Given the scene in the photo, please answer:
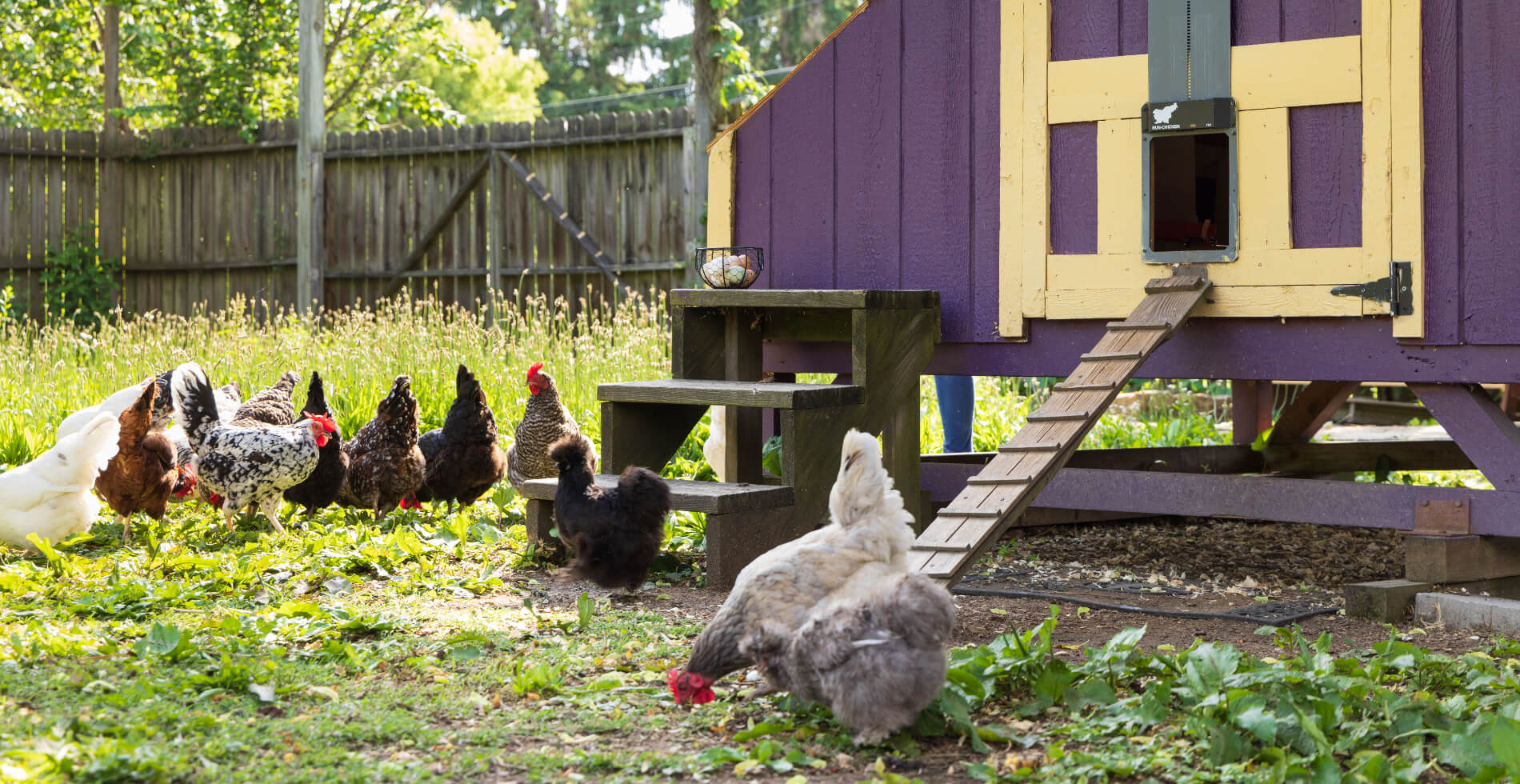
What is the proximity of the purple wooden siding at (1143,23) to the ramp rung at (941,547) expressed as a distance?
238 centimetres

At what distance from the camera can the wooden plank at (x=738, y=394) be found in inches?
198

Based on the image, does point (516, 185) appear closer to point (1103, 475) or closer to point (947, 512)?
point (1103, 475)

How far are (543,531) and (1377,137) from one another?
3.42 metres

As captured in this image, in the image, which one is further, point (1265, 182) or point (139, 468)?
point (139, 468)

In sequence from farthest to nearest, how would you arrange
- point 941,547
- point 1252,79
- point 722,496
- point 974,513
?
point 1252,79 < point 722,496 < point 974,513 < point 941,547

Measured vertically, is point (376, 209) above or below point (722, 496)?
above

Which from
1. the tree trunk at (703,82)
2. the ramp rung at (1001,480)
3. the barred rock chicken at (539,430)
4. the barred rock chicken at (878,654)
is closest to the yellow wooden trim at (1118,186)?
the ramp rung at (1001,480)

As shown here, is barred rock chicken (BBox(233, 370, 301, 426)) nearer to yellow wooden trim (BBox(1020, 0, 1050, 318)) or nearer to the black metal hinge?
yellow wooden trim (BBox(1020, 0, 1050, 318))

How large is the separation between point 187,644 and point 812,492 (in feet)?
7.67

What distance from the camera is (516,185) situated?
1188 centimetres

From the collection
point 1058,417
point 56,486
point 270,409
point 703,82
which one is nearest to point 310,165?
point 703,82

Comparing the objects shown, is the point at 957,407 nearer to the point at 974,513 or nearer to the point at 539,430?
the point at 539,430

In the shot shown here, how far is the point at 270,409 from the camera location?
6.29 meters

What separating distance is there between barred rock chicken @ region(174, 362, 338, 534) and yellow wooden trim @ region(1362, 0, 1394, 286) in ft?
13.8
